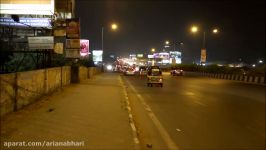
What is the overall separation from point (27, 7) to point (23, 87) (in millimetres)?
14556

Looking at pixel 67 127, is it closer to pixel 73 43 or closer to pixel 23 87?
pixel 23 87

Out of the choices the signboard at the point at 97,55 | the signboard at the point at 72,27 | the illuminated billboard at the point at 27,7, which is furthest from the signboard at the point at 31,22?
the signboard at the point at 97,55

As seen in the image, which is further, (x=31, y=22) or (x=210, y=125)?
(x=31, y=22)

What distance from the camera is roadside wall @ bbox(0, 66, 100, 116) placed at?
44.3 ft

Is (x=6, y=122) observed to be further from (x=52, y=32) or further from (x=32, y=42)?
(x=52, y=32)

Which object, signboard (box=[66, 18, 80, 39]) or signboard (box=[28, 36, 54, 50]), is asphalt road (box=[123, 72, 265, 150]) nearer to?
signboard (box=[28, 36, 54, 50])

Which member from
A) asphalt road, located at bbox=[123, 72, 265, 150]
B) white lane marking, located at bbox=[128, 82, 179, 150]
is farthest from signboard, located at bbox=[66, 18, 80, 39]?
white lane marking, located at bbox=[128, 82, 179, 150]

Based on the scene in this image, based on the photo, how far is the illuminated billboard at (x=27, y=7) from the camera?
2886cm

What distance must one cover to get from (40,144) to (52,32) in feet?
71.2

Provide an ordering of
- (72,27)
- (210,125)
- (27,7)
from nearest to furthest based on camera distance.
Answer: (210,125), (27,7), (72,27)

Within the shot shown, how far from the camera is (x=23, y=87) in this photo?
15914mm

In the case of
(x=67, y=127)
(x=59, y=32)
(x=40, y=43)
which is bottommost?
(x=67, y=127)

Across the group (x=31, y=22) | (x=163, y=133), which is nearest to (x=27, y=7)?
(x=31, y=22)

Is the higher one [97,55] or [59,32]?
[59,32]
